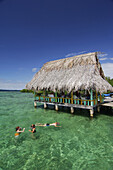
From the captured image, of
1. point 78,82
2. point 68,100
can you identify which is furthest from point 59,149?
point 68,100

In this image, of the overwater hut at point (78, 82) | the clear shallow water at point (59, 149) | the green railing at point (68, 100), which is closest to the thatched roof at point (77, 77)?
the overwater hut at point (78, 82)

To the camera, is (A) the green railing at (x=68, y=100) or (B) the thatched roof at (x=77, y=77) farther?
(A) the green railing at (x=68, y=100)

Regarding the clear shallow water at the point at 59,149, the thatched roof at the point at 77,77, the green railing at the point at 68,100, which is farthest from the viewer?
the green railing at the point at 68,100

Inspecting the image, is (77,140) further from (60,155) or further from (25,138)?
(25,138)

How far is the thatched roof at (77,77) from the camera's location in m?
8.60

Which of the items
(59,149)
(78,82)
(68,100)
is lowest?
(59,149)

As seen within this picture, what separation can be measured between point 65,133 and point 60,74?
266 inches

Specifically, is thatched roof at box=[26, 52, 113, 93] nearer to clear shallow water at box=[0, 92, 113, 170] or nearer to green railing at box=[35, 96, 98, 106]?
green railing at box=[35, 96, 98, 106]

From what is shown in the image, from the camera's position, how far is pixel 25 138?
19.7 ft

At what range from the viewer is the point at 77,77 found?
31.6 ft

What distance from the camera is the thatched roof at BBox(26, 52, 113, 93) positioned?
860 centimetres

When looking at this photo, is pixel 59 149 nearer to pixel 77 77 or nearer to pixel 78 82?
pixel 78 82

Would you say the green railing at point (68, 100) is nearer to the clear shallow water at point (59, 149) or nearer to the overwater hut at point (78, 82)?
the overwater hut at point (78, 82)

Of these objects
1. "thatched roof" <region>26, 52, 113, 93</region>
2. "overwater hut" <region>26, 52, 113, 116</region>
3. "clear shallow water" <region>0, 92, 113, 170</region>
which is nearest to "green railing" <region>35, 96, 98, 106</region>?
"overwater hut" <region>26, 52, 113, 116</region>
